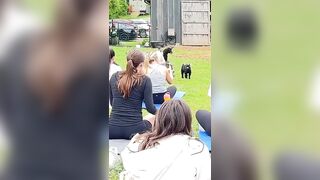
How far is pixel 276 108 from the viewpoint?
5.14 ft

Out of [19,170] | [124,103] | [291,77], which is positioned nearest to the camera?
[291,77]

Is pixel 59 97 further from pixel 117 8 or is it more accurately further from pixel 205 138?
pixel 205 138

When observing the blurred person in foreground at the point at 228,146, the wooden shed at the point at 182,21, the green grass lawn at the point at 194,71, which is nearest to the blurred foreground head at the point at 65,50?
the green grass lawn at the point at 194,71

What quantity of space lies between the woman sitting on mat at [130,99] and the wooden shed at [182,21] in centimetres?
13

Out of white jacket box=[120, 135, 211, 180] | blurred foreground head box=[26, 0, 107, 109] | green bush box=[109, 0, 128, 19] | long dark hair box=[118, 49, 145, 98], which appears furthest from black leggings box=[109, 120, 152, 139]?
green bush box=[109, 0, 128, 19]

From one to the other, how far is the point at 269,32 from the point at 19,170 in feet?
3.33

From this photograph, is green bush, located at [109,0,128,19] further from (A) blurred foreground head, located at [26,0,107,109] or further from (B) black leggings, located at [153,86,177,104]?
(B) black leggings, located at [153,86,177,104]

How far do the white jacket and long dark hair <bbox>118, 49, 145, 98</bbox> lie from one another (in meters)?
0.33

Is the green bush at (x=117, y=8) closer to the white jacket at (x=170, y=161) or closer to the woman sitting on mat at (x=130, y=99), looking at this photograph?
the woman sitting on mat at (x=130, y=99)

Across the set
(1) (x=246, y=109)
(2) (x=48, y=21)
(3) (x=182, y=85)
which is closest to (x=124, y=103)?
(3) (x=182, y=85)

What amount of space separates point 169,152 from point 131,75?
0.43 metres

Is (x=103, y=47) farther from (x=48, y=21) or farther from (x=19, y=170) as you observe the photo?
(x=19, y=170)

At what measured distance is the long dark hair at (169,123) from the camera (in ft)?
5.91

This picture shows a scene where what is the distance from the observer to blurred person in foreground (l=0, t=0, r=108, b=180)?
66.1 inches
